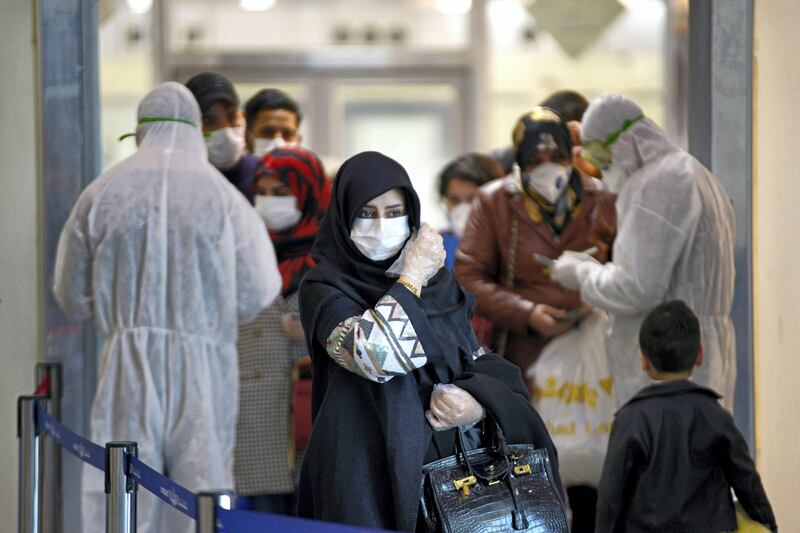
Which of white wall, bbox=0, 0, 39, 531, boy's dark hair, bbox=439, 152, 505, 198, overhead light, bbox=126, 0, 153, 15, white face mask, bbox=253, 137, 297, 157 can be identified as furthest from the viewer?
overhead light, bbox=126, 0, 153, 15

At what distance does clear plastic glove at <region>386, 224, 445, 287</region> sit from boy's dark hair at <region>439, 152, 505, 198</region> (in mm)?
3344

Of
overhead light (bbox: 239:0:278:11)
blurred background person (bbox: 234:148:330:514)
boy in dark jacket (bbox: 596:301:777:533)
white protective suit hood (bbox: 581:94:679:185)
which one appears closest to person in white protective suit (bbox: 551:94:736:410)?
white protective suit hood (bbox: 581:94:679:185)

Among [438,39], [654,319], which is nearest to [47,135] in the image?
[654,319]

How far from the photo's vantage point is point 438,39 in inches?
444

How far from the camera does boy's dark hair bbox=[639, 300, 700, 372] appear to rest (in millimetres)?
4457

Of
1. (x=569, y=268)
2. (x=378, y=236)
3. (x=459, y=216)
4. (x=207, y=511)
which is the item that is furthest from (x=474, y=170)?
(x=207, y=511)

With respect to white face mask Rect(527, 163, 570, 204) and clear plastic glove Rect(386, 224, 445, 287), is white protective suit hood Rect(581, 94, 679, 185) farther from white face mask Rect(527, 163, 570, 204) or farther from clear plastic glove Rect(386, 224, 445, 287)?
clear plastic glove Rect(386, 224, 445, 287)

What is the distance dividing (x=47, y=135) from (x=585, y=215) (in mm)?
2104

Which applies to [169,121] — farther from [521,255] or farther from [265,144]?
[521,255]

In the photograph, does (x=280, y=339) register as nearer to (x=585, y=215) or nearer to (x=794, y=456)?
(x=585, y=215)

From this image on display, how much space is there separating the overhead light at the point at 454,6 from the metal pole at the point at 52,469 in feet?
21.9

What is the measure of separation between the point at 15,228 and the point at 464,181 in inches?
92.3

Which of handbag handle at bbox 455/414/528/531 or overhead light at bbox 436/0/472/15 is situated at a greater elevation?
overhead light at bbox 436/0/472/15

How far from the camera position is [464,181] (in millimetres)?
6930
